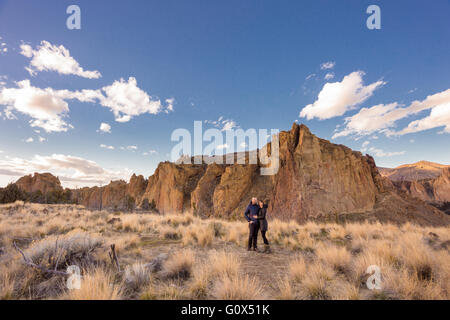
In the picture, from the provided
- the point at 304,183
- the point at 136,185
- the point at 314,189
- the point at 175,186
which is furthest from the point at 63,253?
the point at 136,185

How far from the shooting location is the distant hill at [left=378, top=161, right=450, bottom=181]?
110812mm

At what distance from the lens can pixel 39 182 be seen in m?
89.2

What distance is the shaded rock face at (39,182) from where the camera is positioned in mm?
86875

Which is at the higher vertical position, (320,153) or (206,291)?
(320,153)

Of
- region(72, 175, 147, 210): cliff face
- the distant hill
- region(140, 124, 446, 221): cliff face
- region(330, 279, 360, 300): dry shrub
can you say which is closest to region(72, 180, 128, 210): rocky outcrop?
region(72, 175, 147, 210): cliff face

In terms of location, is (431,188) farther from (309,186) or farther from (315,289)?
(315,289)

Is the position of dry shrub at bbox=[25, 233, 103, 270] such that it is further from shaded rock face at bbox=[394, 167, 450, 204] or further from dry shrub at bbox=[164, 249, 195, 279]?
shaded rock face at bbox=[394, 167, 450, 204]

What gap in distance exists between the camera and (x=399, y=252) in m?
4.97

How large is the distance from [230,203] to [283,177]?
34.4ft

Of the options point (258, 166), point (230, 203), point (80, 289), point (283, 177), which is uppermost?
point (258, 166)

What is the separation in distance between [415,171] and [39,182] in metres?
212

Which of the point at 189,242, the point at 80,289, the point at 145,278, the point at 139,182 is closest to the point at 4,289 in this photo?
the point at 80,289

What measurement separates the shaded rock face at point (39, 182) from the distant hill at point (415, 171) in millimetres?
180528
